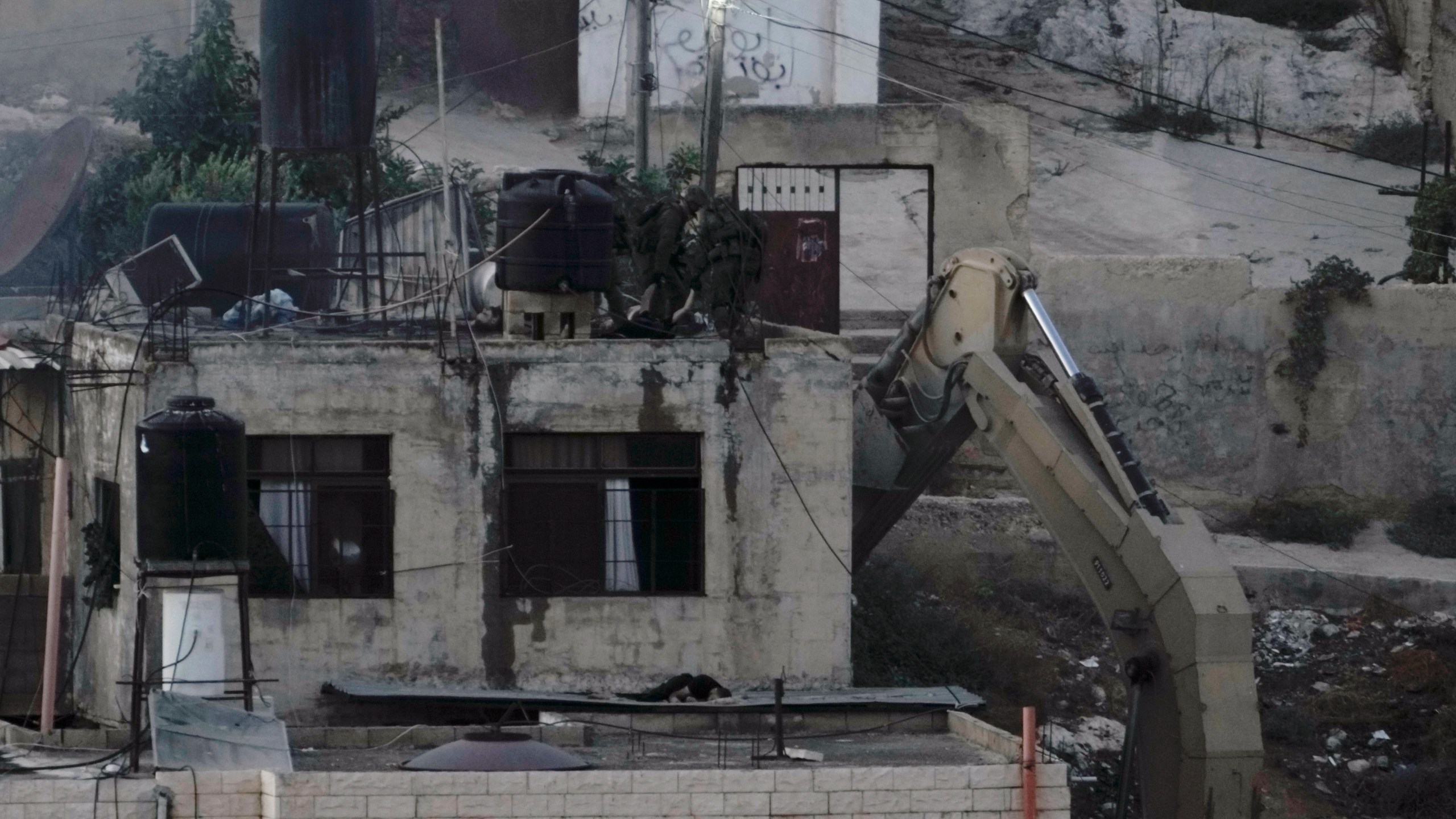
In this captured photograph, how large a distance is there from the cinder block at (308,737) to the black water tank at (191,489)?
1303 mm

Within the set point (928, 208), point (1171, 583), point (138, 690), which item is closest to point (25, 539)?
point (138, 690)

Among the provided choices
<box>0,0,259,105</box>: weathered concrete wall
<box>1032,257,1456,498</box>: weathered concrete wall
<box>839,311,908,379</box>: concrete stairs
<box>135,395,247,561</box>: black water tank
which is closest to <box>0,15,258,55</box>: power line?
<box>0,0,259,105</box>: weathered concrete wall

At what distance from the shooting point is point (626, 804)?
13656 mm

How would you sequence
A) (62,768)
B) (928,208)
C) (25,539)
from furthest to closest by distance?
(928,208), (25,539), (62,768)

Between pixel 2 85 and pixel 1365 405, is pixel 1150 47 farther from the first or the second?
pixel 2 85

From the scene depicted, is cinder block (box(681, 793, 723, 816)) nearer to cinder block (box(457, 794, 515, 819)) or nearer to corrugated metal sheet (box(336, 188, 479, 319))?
cinder block (box(457, 794, 515, 819))

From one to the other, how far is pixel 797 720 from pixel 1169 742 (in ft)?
9.84

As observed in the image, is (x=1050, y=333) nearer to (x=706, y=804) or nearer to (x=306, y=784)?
(x=706, y=804)

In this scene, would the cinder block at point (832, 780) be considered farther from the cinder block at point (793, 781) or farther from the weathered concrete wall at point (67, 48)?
the weathered concrete wall at point (67, 48)

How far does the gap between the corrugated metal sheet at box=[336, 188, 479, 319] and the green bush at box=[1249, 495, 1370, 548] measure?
1226cm

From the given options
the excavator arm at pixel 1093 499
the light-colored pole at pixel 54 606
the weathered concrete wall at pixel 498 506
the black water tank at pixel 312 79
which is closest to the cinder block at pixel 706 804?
the excavator arm at pixel 1093 499

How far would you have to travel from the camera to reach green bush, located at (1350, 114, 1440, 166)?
41.5m

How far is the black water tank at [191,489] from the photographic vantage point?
15188 millimetres

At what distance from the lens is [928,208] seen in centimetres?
3272
